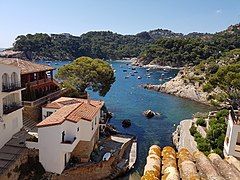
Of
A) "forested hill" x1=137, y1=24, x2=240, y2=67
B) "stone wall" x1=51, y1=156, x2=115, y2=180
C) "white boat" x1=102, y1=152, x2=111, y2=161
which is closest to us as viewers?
"stone wall" x1=51, y1=156, x2=115, y2=180

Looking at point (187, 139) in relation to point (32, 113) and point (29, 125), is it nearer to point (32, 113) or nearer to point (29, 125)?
point (29, 125)

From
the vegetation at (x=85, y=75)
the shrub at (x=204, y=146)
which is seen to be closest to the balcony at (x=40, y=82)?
the vegetation at (x=85, y=75)

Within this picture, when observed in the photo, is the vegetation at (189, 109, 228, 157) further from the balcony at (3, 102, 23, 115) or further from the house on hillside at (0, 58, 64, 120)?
the balcony at (3, 102, 23, 115)

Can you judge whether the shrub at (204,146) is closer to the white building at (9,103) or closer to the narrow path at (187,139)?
the narrow path at (187,139)

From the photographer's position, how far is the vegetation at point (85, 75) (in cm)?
5281

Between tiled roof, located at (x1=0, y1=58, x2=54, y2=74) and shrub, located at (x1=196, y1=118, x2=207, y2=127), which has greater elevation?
tiled roof, located at (x1=0, y1=58, x2=54, y2=74)

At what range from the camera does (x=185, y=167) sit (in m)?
13.9

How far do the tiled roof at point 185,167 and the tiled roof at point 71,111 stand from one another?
1592 cm

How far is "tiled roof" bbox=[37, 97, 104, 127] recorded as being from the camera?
30108mm

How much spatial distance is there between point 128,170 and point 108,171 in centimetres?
324

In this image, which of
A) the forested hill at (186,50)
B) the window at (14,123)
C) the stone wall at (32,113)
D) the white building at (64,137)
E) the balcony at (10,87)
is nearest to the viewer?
the white building at (64,137)

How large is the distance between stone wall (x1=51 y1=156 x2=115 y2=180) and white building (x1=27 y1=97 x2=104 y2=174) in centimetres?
78

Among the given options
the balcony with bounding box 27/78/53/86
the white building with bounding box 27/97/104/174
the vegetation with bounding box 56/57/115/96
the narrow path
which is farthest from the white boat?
the vegetation with bounding box 56/57/115/96

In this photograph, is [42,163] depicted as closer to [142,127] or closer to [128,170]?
[128,170]
